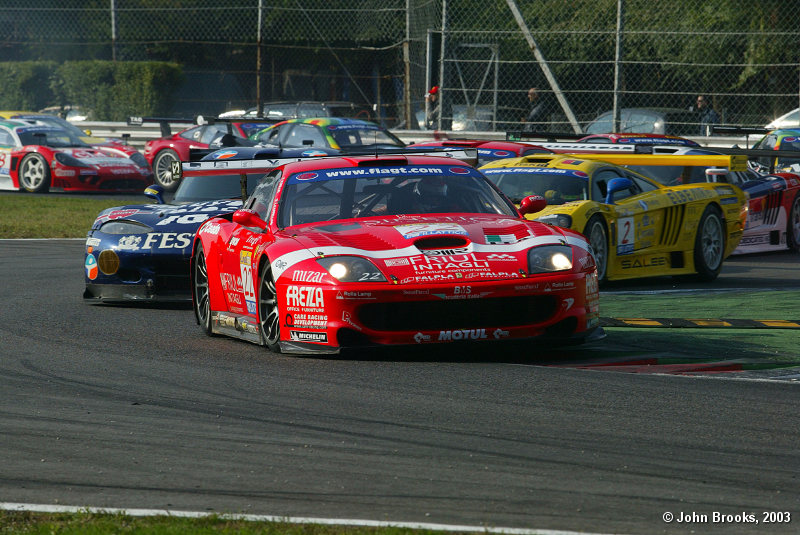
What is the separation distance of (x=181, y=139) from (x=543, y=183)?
47.8 feet

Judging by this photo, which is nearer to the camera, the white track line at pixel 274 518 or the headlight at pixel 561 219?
the white track line at pixel 274 518

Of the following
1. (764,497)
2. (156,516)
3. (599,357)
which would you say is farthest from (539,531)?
(599,357)

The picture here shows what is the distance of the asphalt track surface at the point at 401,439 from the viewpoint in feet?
13.6

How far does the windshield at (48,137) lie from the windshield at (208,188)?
1252cm

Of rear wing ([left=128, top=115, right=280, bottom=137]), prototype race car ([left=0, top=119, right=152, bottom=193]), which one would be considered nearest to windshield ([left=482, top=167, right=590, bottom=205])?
rear wing ([left=128, top=115, right=280, bottom=137])

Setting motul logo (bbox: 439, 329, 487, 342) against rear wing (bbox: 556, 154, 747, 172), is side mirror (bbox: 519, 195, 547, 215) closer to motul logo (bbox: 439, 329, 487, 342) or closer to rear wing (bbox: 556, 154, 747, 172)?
motul logo (bbox: 439, 329, 487, 342)

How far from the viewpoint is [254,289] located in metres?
7.59

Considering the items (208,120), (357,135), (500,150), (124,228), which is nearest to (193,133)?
(208,120)

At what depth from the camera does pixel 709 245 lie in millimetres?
12211

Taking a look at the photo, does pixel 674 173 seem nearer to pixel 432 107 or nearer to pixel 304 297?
pixel 304 297

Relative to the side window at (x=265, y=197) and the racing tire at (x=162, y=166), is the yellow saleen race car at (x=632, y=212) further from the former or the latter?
the racing tire at (x=162, y=166)

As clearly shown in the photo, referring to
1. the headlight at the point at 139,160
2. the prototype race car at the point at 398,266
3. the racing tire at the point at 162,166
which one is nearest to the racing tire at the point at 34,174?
the headlight at the point at 139,160

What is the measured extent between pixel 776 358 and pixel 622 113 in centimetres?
1704

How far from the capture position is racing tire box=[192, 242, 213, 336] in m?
8.82
